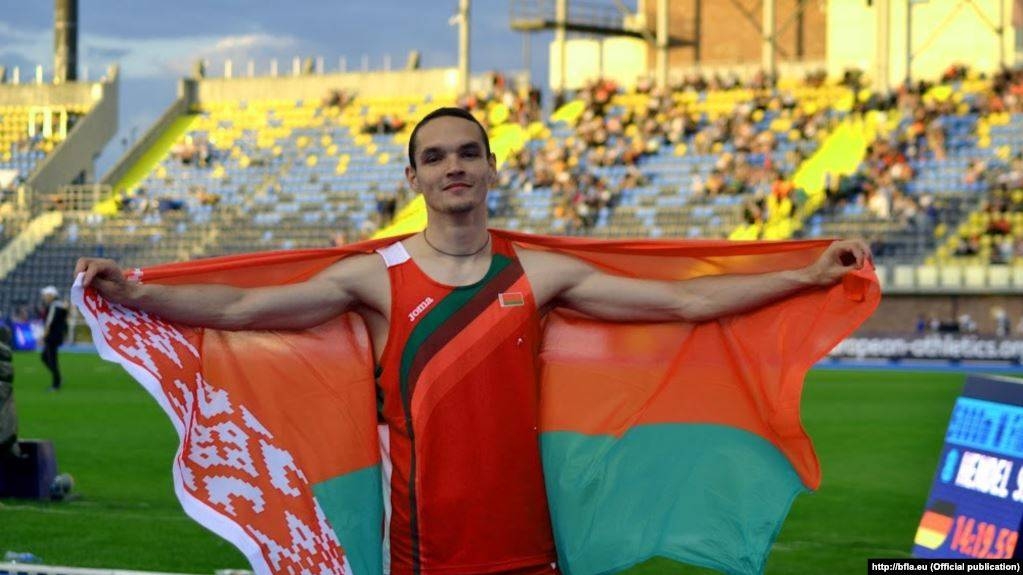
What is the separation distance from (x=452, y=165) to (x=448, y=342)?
512mm

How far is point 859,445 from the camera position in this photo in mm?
19531

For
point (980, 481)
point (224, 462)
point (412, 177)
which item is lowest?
point (980, 481)

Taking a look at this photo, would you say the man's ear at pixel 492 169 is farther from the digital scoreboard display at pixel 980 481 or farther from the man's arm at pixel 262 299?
the digital scoreboard display at pixel 980 481

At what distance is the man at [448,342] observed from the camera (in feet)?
17.1

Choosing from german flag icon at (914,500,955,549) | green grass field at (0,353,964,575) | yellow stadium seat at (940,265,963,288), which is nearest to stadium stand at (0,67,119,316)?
green grass field at (0,353,964,575)

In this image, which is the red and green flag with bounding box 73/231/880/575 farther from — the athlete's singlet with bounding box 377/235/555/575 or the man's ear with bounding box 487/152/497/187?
the man's ear with bounding box 487/152/497/187

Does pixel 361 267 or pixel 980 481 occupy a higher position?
pixel 361 267

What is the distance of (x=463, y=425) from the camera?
5.22 meters

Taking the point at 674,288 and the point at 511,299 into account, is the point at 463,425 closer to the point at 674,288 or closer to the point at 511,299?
the point at 511,299

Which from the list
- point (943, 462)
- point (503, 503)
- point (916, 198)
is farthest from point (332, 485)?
point (916, 198)

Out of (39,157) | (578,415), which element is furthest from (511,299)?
(39,157)

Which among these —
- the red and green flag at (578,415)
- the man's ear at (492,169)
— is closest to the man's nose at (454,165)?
the man's ear at (492,169)

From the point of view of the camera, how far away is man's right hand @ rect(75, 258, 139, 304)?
527 cm

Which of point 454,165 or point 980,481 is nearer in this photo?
point 454,165
